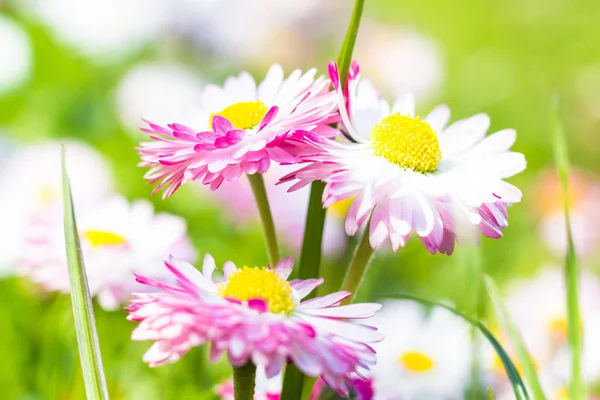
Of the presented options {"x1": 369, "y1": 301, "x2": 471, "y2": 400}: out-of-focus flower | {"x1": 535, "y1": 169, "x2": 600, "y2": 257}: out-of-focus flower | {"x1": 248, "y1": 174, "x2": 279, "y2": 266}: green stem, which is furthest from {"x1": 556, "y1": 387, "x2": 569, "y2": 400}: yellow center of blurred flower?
{"x1": 535, "y1": 169, "x2": 600, "y2": 257}: out-of-focus flower

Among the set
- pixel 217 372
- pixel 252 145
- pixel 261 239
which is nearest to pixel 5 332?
pixel 217 372

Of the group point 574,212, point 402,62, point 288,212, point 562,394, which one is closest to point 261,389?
point 562,394

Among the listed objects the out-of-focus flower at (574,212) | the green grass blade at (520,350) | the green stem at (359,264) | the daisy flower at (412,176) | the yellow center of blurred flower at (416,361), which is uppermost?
the out-of-focus flower at (574,212)

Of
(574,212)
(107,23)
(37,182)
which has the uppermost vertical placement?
(107,23)

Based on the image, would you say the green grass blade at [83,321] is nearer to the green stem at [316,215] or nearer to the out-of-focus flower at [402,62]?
the green stem at [316,215]

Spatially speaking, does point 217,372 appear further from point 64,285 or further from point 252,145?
point 252,145

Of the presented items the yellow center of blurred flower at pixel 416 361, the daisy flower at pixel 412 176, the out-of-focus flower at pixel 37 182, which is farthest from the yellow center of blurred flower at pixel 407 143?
the out-of-focus flower at pixel 37 182

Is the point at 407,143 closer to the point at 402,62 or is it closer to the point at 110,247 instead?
the point at 110,247
